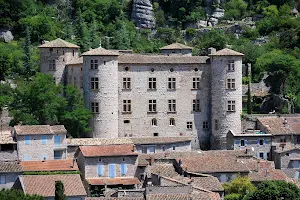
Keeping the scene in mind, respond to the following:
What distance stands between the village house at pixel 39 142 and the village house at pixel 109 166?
6.73 feet

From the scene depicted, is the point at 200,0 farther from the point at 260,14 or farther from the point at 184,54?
the point at 184,54

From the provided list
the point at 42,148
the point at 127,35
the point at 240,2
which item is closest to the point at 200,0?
the point at 240,2

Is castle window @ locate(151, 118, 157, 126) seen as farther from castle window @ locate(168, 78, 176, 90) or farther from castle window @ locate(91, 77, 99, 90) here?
castle window @ locate(91, 77, 99, 90)

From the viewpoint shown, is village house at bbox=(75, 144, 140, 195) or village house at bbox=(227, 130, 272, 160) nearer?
village house at bbox=(75, 144, 140, 195)

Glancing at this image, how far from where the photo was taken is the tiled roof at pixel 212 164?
59.5m

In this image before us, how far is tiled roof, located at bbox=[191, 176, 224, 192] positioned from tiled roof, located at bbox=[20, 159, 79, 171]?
25.1ft

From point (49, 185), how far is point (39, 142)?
720 cm

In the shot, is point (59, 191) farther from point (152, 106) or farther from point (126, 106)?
point (152, 106)

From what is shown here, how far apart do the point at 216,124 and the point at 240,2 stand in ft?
131

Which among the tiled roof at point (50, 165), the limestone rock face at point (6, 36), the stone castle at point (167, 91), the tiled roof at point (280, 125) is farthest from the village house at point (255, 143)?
the limestone rock face at point (6, 36)

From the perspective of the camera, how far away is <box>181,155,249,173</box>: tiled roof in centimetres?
5950

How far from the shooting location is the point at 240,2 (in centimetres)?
10644

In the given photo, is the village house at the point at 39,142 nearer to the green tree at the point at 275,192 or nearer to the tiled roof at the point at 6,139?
the tiled roof at the point at 6,139

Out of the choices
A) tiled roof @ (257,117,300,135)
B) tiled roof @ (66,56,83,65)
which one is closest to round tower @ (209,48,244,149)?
tiled roof @ (257,117,300,135)
